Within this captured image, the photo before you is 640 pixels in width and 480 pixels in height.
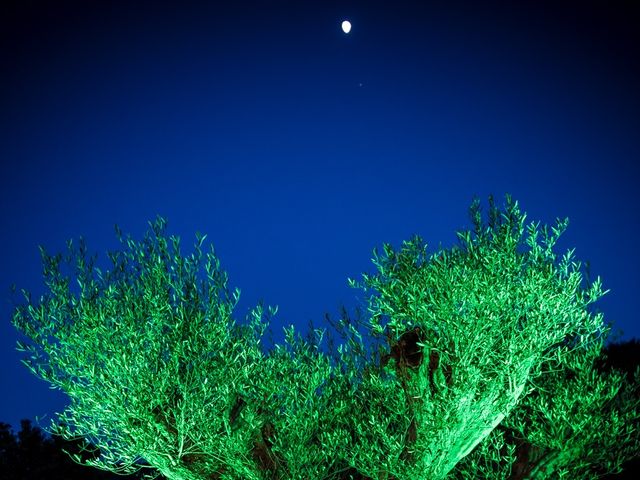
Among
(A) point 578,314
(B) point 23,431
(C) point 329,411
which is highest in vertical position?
(B) point 23,431

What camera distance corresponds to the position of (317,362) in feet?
42.9

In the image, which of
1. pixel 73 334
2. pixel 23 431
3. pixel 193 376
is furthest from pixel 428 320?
pixel 23 431

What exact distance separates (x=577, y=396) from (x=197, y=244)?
9.29 metres

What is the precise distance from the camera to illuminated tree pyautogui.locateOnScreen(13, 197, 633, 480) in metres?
11.7

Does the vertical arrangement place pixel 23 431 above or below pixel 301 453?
above

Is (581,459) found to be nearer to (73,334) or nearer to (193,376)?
(193,376)

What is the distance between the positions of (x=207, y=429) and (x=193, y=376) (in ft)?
3.73

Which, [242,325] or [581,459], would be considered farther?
[242,325]

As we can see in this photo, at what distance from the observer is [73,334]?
12.2 meters

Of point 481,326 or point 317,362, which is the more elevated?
point 317,362

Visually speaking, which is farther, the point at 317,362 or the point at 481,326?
the point at 317,362

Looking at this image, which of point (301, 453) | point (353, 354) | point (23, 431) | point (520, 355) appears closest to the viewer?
point (520, 355)

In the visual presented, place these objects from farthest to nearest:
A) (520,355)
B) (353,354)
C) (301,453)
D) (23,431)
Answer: (23,431)
(353,354)
(301,453)
(520,355)

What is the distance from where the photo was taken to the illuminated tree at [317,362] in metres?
11.7
